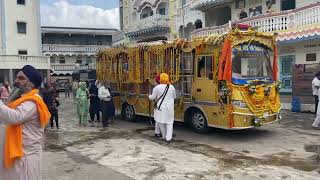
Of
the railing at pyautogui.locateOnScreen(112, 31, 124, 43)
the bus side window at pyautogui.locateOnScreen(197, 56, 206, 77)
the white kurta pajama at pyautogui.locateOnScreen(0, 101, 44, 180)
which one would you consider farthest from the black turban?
the railing at pyautogui.locateOnScreen(112, 31, 124, 43)

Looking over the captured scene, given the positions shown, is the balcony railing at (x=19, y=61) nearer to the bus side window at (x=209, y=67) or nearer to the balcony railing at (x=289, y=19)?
the balcony railing at (x=289, y=19)

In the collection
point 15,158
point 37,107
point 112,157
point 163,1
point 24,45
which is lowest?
point 112,157

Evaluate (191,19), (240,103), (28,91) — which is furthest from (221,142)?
(191,19)

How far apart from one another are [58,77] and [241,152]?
44492mm

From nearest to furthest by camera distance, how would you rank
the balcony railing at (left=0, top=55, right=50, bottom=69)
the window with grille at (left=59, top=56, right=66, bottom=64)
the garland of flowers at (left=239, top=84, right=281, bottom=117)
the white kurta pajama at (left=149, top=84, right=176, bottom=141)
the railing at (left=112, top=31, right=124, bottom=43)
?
the garland of flowers at (left=239, top=84, right=281, bottom=117) → the white kurta pajama at (left=149, top=84, right=176, bottom=141) → the balcony railing at (left=0, top=55, right=50, bottom=69) → the railing at (left=112, top=31, right=124, bottom=43) → the window with grille at (left=59, top=56, right=66, bottom=64)

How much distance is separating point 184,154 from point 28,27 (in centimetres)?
3013

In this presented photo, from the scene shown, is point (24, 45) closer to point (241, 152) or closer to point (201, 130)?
point (201, 130)

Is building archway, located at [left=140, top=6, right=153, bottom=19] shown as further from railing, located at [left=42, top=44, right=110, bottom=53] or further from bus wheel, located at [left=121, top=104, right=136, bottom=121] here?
bus wheel, located at [left=121, top=104, right=136, bottom=121]

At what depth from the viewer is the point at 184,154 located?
28.5 ft

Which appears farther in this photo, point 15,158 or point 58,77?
point 58,77

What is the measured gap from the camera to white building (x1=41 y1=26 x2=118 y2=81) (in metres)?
50.5

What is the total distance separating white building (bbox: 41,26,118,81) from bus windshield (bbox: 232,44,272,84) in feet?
Answer: 128

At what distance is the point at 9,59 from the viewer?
33.3 meters

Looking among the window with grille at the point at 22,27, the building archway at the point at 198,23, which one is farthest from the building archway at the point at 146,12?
the window with grille at the point at 22,27
